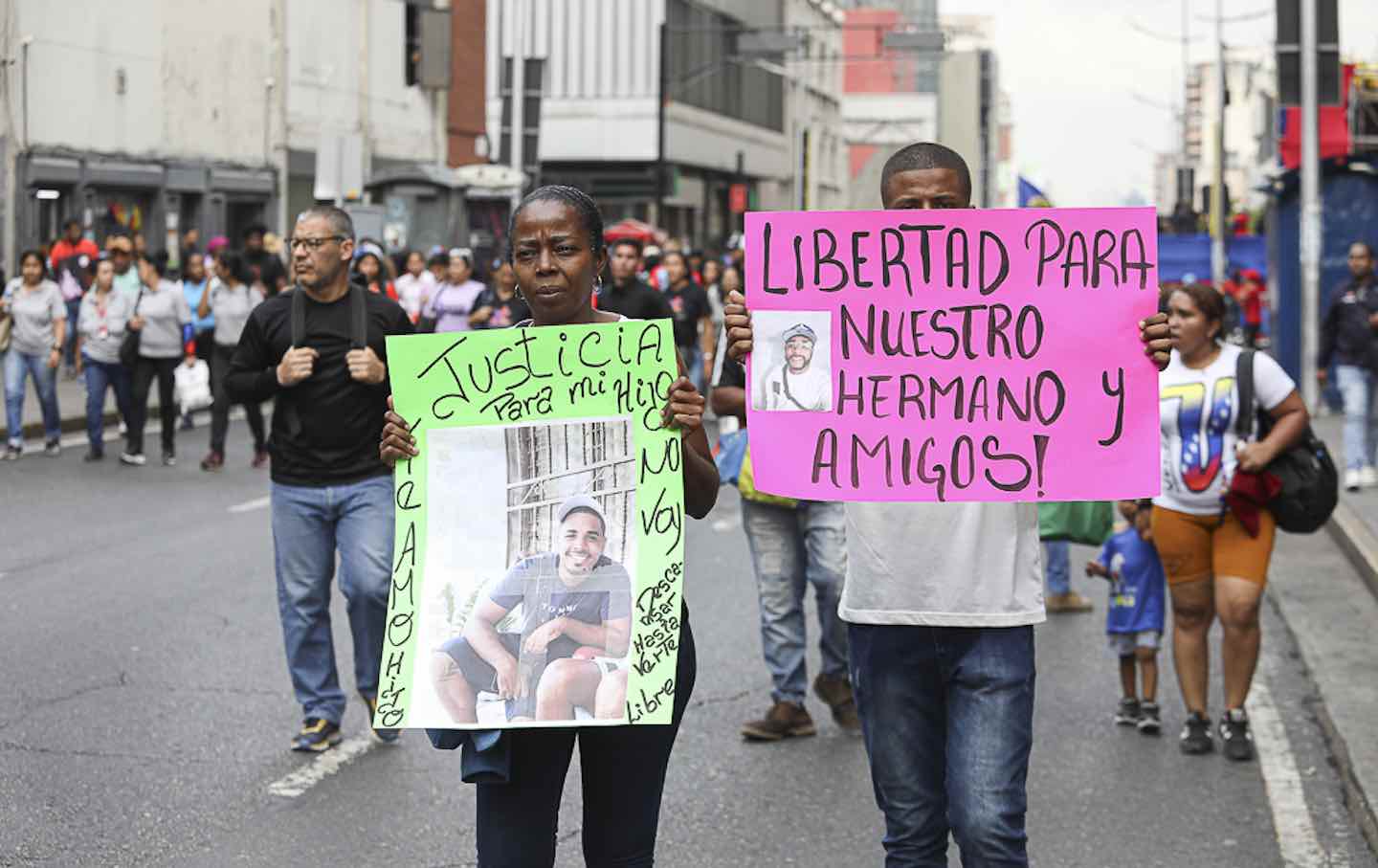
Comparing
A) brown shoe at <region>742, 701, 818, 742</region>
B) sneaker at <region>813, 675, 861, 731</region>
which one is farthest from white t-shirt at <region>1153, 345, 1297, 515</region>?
brown shoe at <region>742, 701, 818, 742</region>

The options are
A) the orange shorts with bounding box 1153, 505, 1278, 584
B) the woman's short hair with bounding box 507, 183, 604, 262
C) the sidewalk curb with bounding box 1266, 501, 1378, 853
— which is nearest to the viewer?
the woman's short hair with bounding box 507, 183, 604, 262

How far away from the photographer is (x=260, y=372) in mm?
7195

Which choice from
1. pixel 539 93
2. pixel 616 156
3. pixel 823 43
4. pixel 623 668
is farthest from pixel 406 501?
pixel 823 43

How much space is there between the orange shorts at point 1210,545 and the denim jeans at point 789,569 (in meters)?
1.15

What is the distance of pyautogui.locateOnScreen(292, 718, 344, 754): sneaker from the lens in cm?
728

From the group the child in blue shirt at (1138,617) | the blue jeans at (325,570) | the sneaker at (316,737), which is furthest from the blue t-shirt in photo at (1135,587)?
the sneaker at (316,737)

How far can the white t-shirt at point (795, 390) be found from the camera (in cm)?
→ 443

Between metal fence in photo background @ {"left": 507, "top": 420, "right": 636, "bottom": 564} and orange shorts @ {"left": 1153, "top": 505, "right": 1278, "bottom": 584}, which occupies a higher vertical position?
metal fence in photo background @ {"left": 507, "top": 420, "right": 636, "bottom": 564}

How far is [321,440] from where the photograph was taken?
281 inches

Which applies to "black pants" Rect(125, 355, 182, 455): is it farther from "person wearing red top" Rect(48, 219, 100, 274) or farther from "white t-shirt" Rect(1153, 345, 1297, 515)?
"white t-shirt" Rect(1153, 345, 1297, 515)

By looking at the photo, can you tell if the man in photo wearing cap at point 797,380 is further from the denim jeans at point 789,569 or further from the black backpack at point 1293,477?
the black backpack at point 1293,477

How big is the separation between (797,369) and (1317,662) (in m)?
5.32

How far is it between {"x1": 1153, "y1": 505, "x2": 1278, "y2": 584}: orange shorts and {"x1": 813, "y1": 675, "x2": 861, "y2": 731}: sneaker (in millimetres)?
1242

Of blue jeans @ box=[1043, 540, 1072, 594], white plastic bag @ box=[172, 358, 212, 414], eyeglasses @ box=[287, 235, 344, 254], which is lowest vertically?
blue jeans @ box=[1043, 540, 1072, 594]
